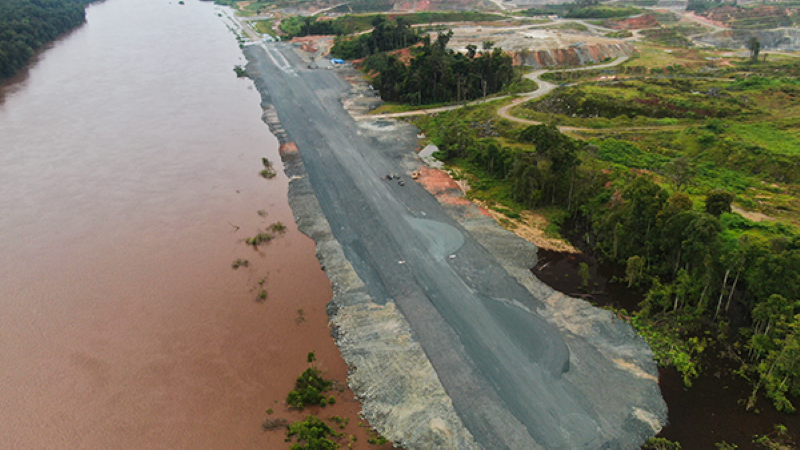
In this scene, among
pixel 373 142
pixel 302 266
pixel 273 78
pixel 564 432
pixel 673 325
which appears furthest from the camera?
pixel 273 78

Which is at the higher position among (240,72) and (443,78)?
(240,72)

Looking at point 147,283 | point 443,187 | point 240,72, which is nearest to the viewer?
point 147,283

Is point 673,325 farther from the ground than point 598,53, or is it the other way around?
point 598,53

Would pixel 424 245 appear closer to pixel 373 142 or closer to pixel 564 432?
pixel 564 432

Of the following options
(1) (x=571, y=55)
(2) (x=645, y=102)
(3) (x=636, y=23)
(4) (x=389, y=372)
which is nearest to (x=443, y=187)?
(4) (x=389, y=372)

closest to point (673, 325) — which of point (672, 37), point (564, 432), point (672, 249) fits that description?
point (672, 249)

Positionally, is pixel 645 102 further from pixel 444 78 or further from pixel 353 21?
pixel 353 21

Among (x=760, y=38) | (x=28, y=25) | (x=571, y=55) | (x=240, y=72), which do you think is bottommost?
(x=760, y=38)
